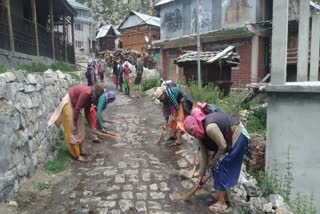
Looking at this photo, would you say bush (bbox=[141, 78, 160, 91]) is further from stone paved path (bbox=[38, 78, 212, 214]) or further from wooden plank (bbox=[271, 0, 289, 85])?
wooden plank (bbox=[271, 0, 289, 85])

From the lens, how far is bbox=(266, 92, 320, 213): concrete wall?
5.77m

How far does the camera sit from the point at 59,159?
6.27 meters

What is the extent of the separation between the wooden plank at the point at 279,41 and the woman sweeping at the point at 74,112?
3.39m

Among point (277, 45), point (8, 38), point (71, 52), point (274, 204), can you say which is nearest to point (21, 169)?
point (274, 204)

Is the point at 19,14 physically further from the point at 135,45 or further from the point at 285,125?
the point at 135,45

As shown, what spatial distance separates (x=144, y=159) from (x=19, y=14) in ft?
29.9

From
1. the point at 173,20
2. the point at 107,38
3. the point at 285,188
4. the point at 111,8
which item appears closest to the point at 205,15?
the point at 173,20

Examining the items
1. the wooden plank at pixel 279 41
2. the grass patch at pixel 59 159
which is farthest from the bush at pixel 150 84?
the wooden plank at pixel 279 41

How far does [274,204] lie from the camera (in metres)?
4.84

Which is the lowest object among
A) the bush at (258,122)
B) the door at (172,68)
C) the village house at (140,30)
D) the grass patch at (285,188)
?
the grass patch at (285,188)

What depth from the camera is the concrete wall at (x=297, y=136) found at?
5766 mm

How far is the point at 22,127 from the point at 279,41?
476 centimetres

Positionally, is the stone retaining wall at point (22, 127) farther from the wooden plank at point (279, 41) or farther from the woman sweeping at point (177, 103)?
the wooden plank at point (279, 41)

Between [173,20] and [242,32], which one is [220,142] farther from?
[173,20]
